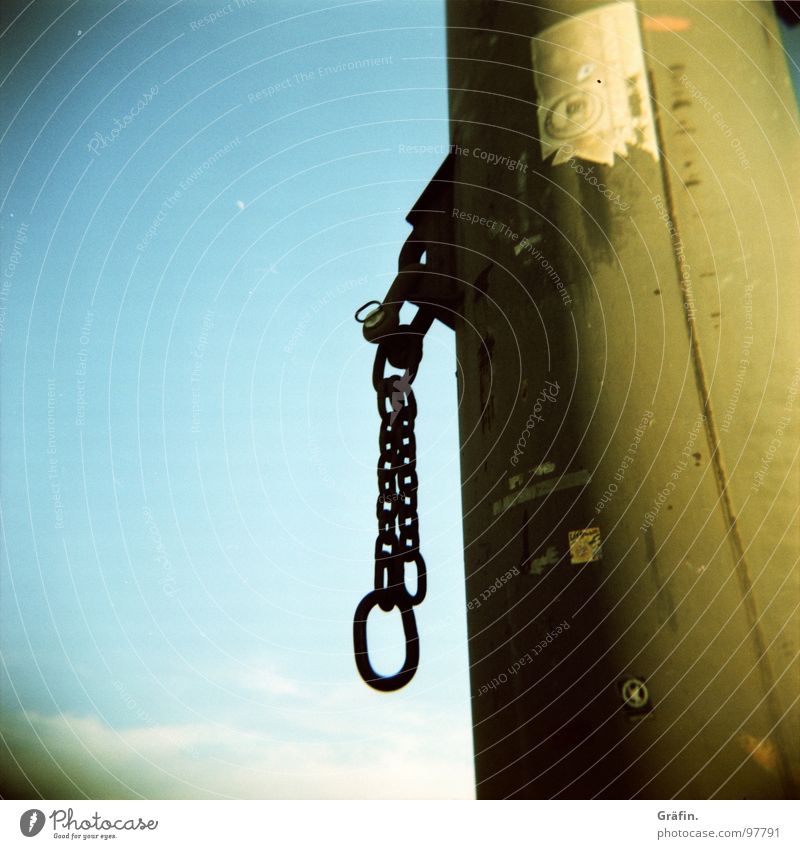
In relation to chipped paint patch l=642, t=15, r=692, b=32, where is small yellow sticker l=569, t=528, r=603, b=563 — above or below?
below

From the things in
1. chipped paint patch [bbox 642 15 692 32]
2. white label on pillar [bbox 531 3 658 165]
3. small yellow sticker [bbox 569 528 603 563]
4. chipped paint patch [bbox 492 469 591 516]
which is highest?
chipped paint patch [bbox 642 15 692 32]

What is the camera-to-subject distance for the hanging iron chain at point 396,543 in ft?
5.31

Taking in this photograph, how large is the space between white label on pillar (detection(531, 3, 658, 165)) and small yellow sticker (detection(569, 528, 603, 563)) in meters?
0.77

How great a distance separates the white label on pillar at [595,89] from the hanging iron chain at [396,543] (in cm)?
70

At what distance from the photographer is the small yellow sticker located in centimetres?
133

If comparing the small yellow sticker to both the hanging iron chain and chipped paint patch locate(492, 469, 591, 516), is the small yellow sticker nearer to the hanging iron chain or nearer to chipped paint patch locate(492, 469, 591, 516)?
chipped paint patch locate(492, 469, 591, 516)

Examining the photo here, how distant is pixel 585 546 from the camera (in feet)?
4.42

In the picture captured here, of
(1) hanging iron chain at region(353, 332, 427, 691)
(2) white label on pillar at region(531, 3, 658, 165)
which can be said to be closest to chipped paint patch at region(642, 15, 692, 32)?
(2) white label on pillar at region(531, 3, 658, 165)

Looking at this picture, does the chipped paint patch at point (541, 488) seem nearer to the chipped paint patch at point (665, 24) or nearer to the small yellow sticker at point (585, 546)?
the small yellow sticker at point (585, 546)

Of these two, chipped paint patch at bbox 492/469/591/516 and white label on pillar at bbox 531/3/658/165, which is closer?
chipped paint patch at bbox 492/469/591/516

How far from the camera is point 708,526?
50.2 inches

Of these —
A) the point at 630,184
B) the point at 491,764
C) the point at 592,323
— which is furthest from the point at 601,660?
the point at 630,184
